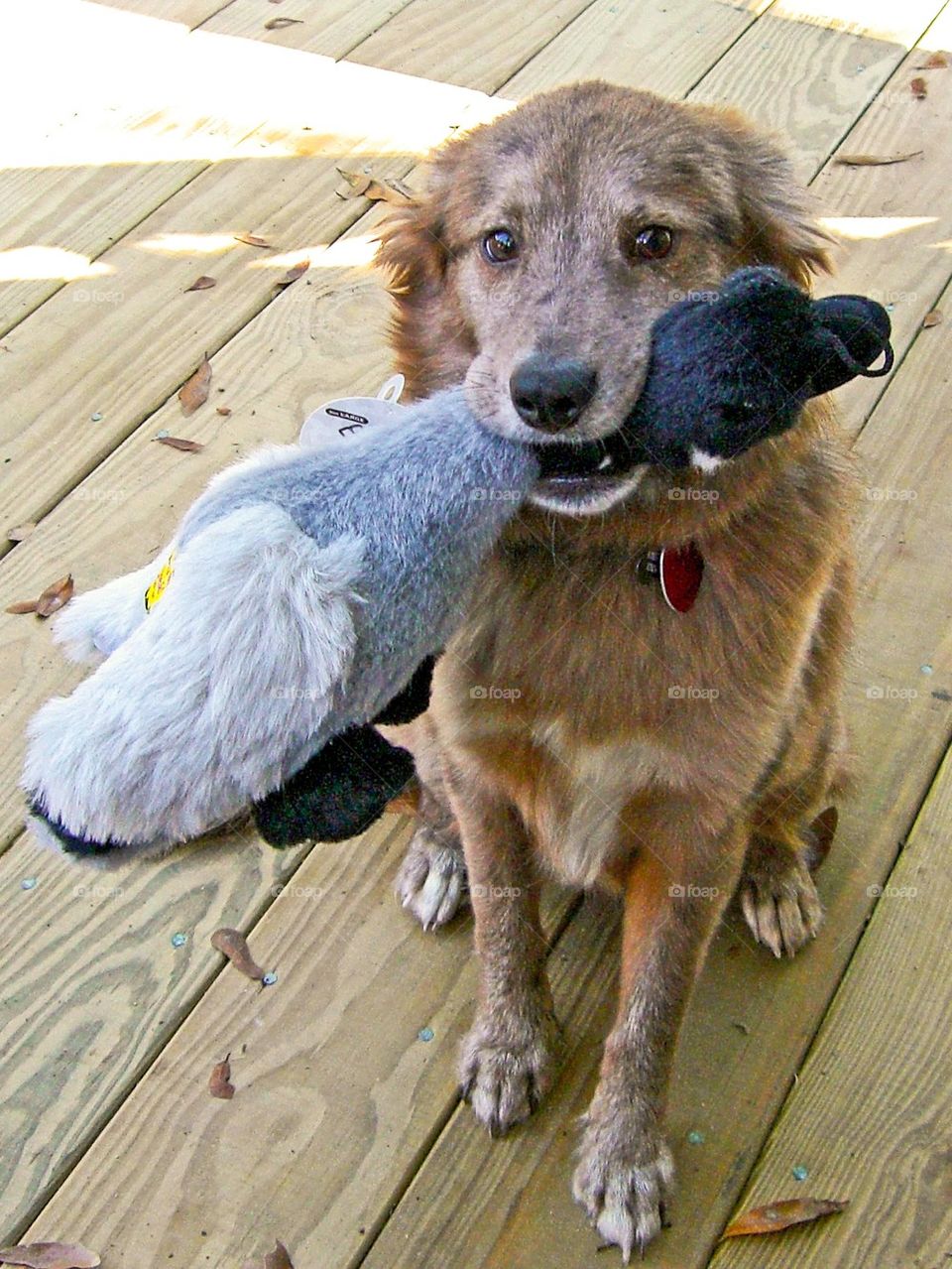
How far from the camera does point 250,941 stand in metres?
2.28

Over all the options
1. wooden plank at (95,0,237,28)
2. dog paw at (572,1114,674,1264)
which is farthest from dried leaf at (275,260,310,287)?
dog paw at (572,1114,674,1264)

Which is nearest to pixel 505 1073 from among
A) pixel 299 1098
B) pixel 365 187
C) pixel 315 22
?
pixel 299 1098

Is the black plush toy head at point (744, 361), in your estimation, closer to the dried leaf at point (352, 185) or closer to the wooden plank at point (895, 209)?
the wooden plank at point (895, 209)

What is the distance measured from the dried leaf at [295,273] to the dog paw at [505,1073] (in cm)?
190

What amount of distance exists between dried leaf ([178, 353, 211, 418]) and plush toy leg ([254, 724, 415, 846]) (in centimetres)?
169

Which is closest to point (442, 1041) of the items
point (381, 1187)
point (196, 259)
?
point (381, 1187)

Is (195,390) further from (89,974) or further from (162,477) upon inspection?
(89,974)

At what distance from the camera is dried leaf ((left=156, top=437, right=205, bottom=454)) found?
2.92m

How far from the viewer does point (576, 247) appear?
1.72 m

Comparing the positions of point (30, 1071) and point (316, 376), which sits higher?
point (316, 376)

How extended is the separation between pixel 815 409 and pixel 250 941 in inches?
48.9

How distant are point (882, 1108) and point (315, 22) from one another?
331cm

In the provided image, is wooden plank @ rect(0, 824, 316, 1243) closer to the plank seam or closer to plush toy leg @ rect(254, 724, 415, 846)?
the plank seam

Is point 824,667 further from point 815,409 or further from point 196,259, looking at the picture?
point 196,259
